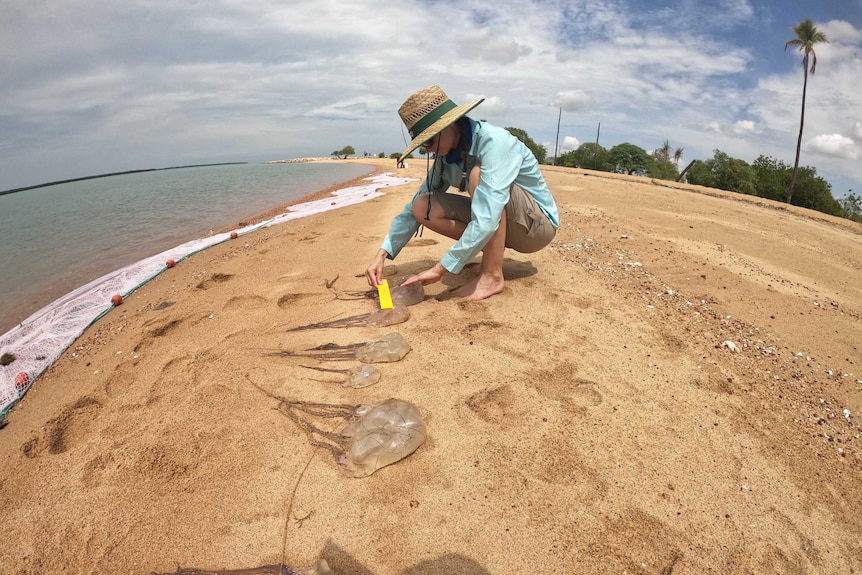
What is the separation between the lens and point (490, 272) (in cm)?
264

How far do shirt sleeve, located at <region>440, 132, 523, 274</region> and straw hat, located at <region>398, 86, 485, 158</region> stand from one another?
0.25 metres

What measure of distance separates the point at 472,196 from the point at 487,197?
0.16 meters

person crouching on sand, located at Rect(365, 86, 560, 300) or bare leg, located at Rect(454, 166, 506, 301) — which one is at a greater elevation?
person crouching on sand, located at Rect(365, 86, 560, 300)

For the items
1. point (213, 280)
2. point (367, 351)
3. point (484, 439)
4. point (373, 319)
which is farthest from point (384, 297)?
point (213, 280)

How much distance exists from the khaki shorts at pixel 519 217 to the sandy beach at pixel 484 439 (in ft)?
1.07

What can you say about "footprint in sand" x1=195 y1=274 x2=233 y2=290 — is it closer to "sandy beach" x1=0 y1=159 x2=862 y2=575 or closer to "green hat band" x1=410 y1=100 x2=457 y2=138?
"sandy beach" x1=0 y1=159 x2=862 y2=575

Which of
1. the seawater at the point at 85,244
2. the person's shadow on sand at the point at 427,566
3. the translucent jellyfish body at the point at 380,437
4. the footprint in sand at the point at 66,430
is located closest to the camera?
the person's shadow on sand at the point at 427,566

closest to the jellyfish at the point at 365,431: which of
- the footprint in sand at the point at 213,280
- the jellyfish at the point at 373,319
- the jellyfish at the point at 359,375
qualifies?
the jellyfish at the point at 359,375

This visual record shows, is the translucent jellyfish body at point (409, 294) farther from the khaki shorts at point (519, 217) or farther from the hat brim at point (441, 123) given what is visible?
the hat brim at point (441, 123)

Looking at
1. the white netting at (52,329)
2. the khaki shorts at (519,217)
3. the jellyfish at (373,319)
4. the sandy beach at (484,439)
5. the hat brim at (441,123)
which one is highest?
the hat brim at (441,123)

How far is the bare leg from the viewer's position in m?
2.50

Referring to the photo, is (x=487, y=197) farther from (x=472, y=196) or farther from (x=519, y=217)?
(x=519, y=217)

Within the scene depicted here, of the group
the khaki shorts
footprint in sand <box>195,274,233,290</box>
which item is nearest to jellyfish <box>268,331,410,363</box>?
the khaki shorts

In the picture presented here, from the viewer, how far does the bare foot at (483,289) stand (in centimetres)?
263
